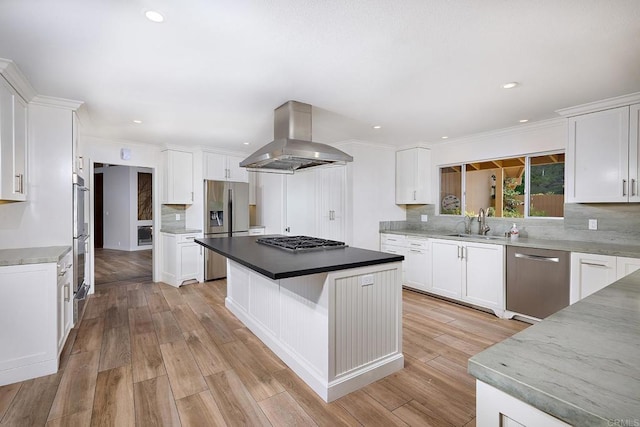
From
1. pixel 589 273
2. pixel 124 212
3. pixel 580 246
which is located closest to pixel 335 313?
pixel 589 273

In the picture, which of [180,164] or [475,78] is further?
[180,164]

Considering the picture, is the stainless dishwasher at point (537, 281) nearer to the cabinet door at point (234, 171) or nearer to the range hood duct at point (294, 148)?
the range hood duct at point (294, 148)

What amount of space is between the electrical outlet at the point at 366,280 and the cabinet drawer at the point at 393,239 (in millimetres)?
2579

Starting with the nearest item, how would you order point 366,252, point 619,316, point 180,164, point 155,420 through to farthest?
point 619,316 < point 155,420 < point 366,252 < point 180,164

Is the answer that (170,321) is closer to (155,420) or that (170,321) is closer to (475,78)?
(155,420)

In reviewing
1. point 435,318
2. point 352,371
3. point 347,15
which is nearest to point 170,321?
point 352,371

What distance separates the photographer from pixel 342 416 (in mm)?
1865

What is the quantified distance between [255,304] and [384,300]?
143cm

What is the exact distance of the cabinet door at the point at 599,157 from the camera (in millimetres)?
2863

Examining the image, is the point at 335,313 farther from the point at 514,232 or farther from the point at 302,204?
the point at 302,204

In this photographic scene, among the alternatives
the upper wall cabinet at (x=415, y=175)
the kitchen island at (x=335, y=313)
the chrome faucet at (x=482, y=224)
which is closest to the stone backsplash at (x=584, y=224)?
the chrome faucet at (x=482, y=224)

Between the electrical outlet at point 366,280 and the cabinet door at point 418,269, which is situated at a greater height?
the electrical outlet at point 366,280

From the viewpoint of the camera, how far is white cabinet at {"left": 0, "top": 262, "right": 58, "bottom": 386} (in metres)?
2.19

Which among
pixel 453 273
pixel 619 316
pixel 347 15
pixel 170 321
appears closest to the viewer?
pixel 619 316
